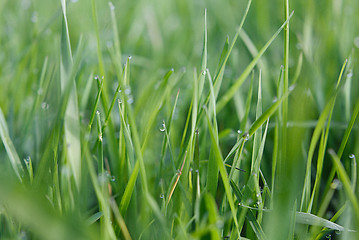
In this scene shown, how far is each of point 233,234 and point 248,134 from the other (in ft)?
0.45

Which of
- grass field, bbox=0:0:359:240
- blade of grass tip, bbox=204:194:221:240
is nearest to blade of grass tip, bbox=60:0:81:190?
grass field, bbox=0:0:359:240

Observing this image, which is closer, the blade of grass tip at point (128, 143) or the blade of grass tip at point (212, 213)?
the blade of grass tip at point (212, 213)

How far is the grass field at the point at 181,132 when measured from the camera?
1.55ft

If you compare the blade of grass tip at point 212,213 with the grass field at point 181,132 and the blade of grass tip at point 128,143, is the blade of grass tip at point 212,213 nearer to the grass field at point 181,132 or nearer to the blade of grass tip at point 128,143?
the grass field at point 181,132

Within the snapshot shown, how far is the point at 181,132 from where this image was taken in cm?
80

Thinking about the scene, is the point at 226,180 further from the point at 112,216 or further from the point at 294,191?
the point at 112,216

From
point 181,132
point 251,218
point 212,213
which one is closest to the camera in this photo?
point 212,213

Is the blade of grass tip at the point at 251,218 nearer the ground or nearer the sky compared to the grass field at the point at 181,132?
nearer the ground

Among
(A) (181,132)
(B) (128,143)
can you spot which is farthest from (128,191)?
(A) (181,132)

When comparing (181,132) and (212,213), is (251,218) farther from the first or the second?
(181,132)

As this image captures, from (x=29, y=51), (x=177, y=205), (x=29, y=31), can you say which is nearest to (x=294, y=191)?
(x=177, y=205)

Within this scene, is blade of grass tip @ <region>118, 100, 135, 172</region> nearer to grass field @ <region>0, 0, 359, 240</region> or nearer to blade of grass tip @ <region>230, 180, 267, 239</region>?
grass field @ <region>0, 0, 359, 240</region>

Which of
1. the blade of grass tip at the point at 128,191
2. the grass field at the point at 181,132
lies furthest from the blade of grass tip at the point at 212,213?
the blade of grass tip at the point at 128,191

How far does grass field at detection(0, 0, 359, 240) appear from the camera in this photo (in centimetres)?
47
